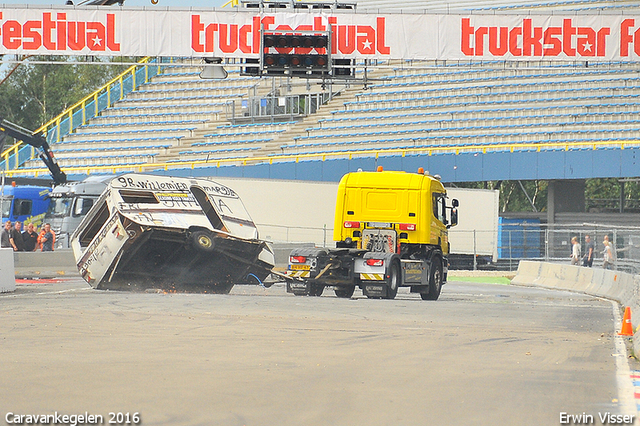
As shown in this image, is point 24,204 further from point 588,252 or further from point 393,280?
point 393,280

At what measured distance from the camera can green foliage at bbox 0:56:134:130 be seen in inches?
3059

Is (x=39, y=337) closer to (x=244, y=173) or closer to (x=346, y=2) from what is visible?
(x=346, y=2)

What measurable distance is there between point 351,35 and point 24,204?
761 inches

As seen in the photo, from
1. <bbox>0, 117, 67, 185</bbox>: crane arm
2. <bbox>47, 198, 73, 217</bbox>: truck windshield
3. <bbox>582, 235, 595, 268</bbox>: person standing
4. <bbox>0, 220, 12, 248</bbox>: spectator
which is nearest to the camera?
<bbox>582, 235, 595, 268</bbox>: person standing

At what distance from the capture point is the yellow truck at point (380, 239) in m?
20.0

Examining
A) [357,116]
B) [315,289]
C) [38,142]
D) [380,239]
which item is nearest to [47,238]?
[38,142]

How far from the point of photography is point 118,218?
61.5ft

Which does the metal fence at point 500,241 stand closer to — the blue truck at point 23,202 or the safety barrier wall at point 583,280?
the safety barrier wall at point 583,280

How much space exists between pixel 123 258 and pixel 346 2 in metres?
9.91

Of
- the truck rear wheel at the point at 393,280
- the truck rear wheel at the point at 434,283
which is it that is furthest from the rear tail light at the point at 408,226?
the truck rear wheel at the point at 434,283

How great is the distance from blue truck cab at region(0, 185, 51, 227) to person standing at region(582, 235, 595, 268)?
68.8 ft

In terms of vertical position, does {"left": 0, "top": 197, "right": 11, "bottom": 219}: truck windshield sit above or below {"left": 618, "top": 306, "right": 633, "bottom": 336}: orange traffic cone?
above

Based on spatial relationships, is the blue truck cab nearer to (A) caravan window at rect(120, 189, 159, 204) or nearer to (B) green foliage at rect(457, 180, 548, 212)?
(A) caravan window at rect(120, 189, 159, 204)

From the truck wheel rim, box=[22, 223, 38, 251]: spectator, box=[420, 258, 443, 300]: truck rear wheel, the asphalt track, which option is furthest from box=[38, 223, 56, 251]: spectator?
box=[420, 258, 443, 300]: truck rear wheel
